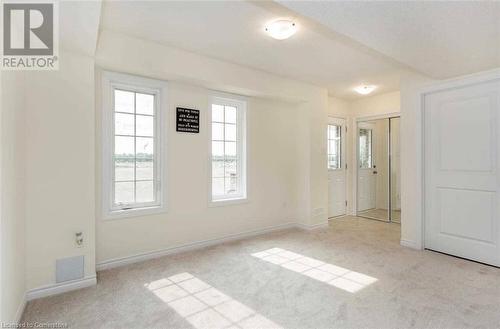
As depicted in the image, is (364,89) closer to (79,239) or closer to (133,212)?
(133,212)

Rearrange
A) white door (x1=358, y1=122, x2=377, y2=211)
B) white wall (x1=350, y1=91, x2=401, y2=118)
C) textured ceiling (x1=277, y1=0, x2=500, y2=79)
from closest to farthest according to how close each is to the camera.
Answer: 1. textured ceiling (x1=277, y1=0, x2=500, y2=79)
2. white wall (x1=350, y1=91, x2=401, y2=118)
3. white door (x1=358, y1=122, x2=377, y2=211)

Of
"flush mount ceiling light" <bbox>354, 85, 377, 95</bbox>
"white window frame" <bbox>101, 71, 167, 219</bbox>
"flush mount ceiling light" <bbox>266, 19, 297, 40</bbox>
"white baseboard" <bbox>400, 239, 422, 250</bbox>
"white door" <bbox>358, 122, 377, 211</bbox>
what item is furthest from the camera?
"white door" <bbox>358, 122, 377, 211</bbox>

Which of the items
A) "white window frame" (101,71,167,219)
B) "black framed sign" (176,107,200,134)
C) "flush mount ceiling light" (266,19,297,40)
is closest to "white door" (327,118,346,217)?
"black framed sign" (176,107,200,134)

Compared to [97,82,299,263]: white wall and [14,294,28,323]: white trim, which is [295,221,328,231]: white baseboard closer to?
[97,82,299,263]: white wall

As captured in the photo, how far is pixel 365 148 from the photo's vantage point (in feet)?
18.6

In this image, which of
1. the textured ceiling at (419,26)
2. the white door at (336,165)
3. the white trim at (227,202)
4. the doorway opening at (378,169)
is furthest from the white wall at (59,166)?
the doorway opening at (378,169)

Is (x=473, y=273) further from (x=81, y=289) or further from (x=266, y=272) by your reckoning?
(x=81, y=289)

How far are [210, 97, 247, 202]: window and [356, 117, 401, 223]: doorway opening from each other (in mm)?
2766

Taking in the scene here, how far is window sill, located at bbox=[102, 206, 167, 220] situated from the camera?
2953 millimetres

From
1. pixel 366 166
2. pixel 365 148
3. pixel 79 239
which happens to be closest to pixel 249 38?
pixel 79 239

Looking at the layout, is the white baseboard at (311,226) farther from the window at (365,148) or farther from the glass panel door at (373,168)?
the window at (365,148)

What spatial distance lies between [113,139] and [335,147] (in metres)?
4.17

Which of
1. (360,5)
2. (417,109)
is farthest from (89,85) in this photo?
(417,109)

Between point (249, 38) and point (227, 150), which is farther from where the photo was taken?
point (227, 150)
